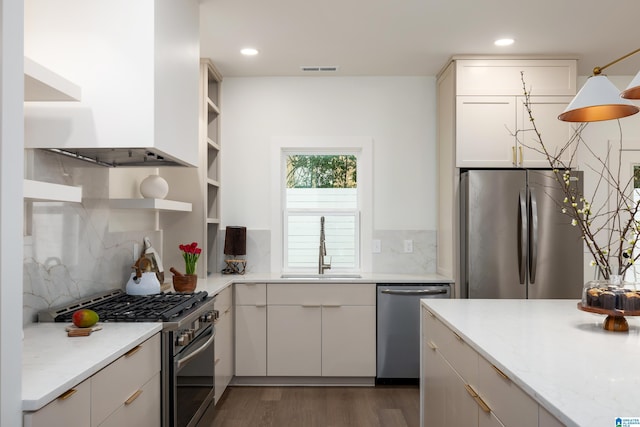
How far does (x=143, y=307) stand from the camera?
248 centimetres

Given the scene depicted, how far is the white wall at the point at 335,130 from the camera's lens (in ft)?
14.9

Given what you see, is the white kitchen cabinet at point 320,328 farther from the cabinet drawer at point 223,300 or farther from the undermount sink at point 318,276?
the cabinet drawer at point 223,300

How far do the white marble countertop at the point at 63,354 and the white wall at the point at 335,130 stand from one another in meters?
2.51

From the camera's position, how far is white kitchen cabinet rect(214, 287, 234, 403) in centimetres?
346

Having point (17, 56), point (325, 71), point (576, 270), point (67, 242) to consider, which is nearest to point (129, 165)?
point (67, 242)

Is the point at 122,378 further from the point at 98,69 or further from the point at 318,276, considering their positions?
the point at 318,276

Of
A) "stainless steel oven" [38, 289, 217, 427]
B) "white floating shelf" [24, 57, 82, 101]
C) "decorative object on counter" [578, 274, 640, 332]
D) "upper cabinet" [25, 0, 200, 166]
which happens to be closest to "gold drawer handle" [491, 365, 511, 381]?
"decorative object on counter" [578, 274, 640, 332]

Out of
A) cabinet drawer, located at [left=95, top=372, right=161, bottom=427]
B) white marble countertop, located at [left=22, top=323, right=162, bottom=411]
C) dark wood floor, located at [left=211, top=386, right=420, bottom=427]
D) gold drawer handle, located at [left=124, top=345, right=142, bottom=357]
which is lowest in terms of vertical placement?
dark wood floor, located at [left=211, top=386, right=420, bottom=427]

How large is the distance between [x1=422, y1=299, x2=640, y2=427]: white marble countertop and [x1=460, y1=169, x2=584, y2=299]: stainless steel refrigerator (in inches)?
46.7

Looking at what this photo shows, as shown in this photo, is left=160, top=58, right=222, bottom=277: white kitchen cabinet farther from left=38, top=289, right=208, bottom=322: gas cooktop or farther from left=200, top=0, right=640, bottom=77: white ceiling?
left=38, top=289, right=208, bottom=322: gas cooktop

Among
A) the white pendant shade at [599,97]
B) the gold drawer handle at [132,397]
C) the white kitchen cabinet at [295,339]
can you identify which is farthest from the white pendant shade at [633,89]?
the white kitchen cabinet at [295,339]

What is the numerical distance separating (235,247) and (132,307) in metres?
1.88

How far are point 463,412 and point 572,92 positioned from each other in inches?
119

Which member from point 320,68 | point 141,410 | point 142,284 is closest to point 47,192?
point 141,410
